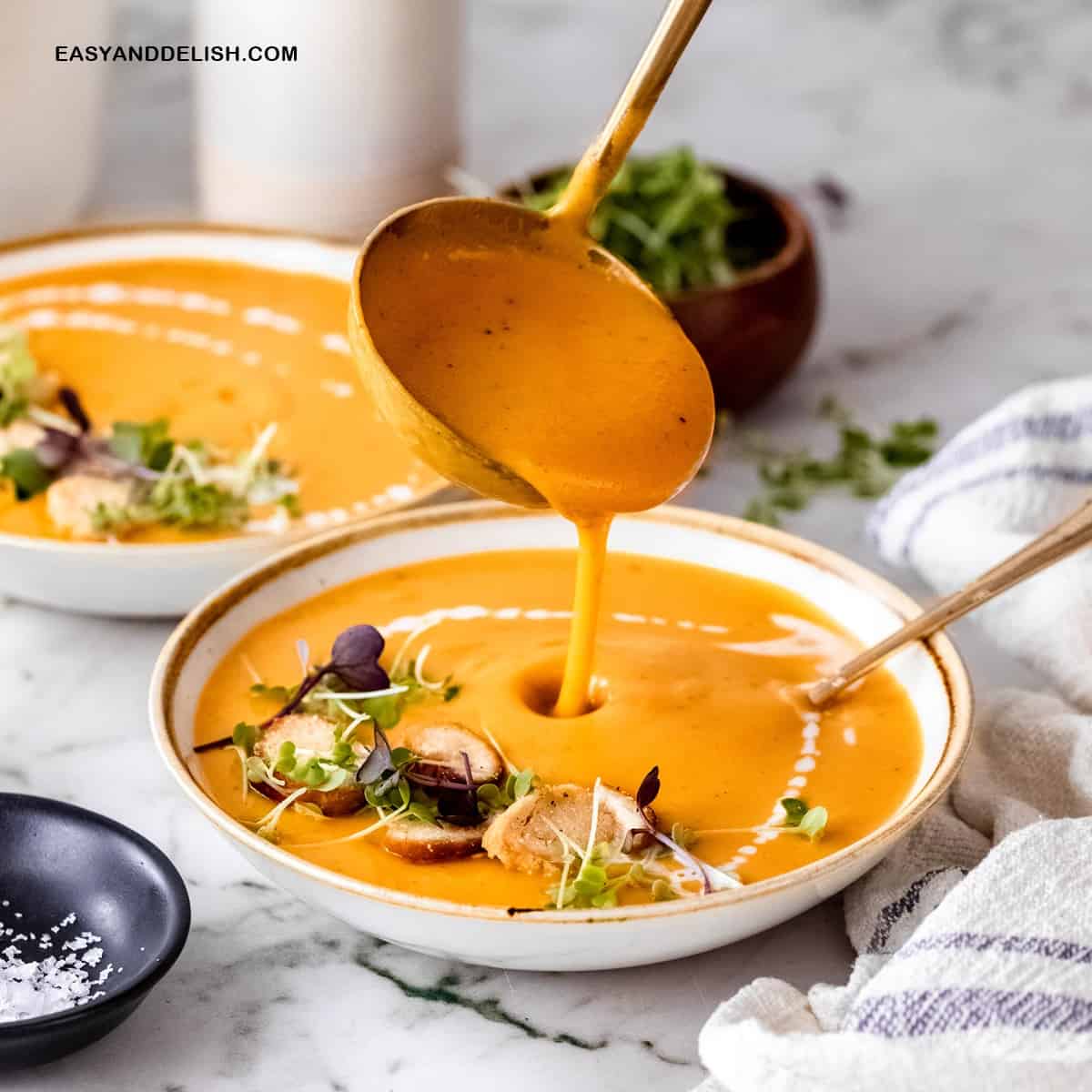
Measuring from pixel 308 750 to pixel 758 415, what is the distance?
109 centimetres

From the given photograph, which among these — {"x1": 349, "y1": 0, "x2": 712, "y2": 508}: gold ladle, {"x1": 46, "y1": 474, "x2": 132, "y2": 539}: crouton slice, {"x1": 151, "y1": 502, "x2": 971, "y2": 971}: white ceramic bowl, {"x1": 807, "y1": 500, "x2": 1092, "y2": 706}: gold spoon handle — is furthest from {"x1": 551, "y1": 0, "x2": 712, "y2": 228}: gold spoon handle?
{"x1": 46, "y1": 474, "x2": 132, "y2": 539}: crouton slice

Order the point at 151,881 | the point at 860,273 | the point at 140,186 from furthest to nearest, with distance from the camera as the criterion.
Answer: the point at 140,186
the point at 860,273
the point at 151,881

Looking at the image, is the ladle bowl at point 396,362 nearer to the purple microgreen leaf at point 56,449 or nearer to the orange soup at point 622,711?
the orange soup at point 622,711

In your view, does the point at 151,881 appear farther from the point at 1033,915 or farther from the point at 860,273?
the point at 860,273

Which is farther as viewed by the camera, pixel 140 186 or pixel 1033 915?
pixel 140 186

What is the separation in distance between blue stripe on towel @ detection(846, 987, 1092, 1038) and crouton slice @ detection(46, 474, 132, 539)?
969mm

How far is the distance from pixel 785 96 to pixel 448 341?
2076 millimetres

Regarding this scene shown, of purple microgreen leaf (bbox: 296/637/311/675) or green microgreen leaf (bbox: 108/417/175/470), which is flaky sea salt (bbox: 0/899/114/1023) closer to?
purple microgreen leaf (bbox: 296/637/311/675)

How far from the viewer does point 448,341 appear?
1587 millimetres

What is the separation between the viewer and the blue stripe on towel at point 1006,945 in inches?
50.9

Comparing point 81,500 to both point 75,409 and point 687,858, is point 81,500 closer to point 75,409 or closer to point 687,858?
point 75,409

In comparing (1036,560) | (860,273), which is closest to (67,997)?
(1036,560)

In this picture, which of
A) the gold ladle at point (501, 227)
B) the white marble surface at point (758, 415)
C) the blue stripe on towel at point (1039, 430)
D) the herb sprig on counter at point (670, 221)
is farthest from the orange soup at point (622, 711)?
the herb sprig on counter at point (670, 221)

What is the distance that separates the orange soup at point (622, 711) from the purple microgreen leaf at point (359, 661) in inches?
1.4
